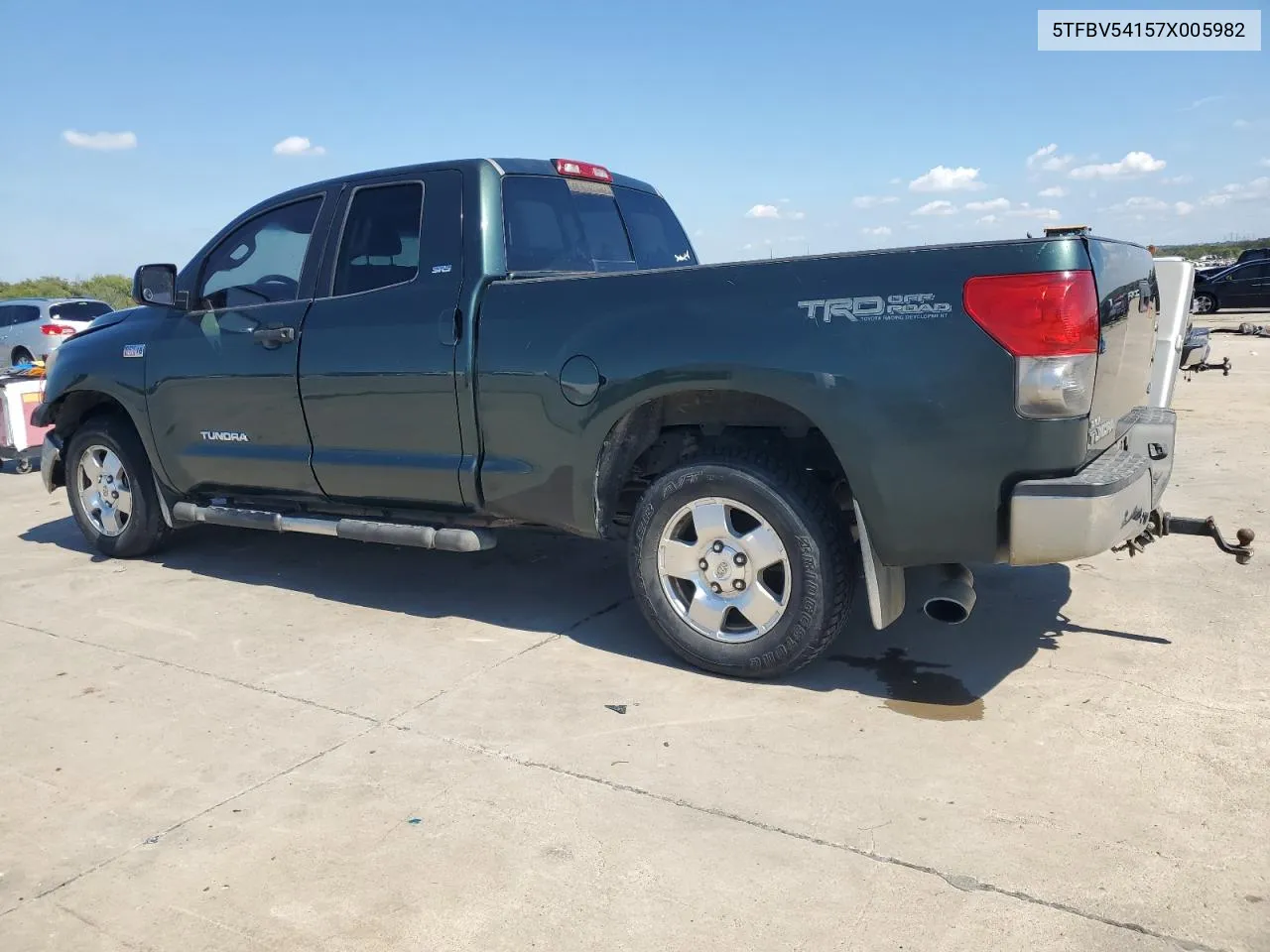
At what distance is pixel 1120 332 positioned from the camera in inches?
136

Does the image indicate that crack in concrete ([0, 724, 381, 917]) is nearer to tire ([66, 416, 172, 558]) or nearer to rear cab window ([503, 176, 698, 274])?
rear cab window ([503, 176, 698, 274])

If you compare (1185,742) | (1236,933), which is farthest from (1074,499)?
(1236,933)

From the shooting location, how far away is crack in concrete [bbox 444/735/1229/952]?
236 cm

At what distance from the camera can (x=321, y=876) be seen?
273 cm

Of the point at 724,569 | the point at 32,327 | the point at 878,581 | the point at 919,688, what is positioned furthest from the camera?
the point at 32,327

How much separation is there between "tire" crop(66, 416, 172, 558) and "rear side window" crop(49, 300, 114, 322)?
15676mm

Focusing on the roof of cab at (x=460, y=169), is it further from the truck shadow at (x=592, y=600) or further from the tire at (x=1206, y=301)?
the tire at (x=1206, y=301)

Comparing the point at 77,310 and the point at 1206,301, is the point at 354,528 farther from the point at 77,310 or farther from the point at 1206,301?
the point at 1206,301

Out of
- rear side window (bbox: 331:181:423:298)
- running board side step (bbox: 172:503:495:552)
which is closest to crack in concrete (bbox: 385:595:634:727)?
running board side step (bbox: 172:503:495:552)

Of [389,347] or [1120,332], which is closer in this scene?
[1120,332]

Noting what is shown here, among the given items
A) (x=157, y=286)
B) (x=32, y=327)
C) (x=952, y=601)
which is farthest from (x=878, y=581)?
(x=32, y=327)

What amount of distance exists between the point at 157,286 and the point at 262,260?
0.69 metres

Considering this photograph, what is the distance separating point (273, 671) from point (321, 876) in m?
1.68

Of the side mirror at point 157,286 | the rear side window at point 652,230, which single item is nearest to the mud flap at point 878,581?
the rear side window at point 652,230
